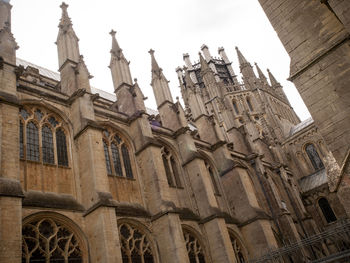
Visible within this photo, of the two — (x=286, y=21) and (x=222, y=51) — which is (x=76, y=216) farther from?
(x=222, y=51)

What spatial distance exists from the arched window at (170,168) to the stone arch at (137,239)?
411cm

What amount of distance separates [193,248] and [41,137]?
9.08m

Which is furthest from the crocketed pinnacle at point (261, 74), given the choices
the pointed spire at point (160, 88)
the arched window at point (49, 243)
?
the arched window at point (49, 243)

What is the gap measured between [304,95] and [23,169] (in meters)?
9.94

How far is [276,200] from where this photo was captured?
944 inches

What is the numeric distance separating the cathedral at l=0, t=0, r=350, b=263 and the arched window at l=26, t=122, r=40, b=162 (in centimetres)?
4

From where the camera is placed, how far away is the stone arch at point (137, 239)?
41.2 feet

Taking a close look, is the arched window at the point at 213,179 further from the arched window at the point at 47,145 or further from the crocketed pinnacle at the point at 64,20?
the crocketed pinnacle at the point at 64,20

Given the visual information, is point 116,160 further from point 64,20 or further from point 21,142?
point 64,20

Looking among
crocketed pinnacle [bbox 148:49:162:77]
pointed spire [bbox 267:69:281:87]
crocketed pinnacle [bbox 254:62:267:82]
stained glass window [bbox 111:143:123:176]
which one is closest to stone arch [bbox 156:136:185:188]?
stained glass window [bbox 111:143:123:176]

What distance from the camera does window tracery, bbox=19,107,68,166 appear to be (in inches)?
467

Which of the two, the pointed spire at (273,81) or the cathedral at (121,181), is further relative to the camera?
the pointed spire at (273,81)

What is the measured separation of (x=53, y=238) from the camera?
1046cm

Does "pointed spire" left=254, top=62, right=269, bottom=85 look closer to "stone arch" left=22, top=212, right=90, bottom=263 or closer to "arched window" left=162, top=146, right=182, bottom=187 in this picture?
"arched window" left=162, top=146, right=182, bottom=187
